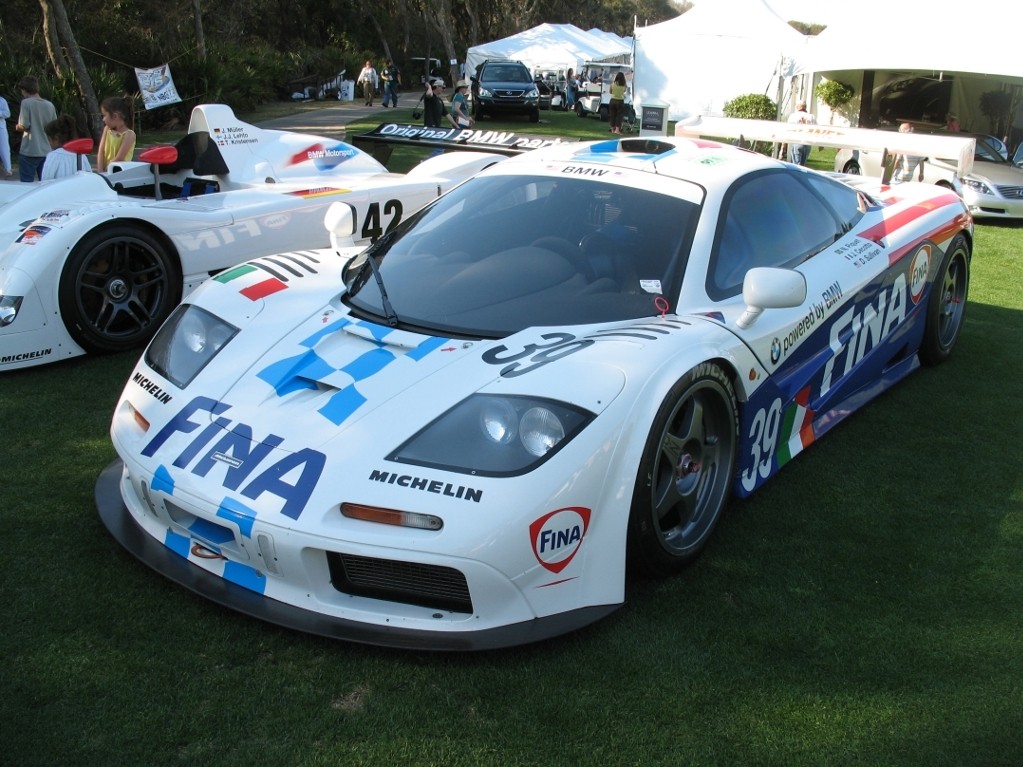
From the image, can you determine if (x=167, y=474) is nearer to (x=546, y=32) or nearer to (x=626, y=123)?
(x=626, y=123)

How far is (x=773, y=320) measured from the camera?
3395 mm

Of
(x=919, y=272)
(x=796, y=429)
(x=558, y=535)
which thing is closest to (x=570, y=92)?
(x=919, y=272)

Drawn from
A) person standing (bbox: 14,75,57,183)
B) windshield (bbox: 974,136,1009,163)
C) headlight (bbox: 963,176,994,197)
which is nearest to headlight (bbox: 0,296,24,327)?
person standing (bbox: 14,75,57,183)

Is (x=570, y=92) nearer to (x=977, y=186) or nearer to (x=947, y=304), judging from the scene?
(x=977, y=186)

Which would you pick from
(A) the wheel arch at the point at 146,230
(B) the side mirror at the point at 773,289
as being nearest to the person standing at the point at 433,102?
(A) the wheel arch at the point at 146,230

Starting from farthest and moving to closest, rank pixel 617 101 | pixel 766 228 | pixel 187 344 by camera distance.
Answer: pixel 617 101 → pixel 766 228 → pixel 187 344

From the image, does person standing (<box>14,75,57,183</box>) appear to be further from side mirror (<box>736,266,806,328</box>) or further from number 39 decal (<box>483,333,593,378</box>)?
side mirror (<box>736,266,806,328</box>)

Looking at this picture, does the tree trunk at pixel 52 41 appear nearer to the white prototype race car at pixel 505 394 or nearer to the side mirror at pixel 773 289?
Result: the white prototype race car at pixel 505 394

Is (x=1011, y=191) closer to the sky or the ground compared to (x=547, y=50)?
closer to the ground

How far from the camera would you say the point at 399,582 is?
2514mm

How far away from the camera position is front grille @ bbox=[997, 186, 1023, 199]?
1077 centimetres

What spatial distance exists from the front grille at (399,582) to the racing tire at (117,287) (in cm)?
308

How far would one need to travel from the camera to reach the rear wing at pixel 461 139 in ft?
22.5

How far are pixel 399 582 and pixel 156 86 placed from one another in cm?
1733
